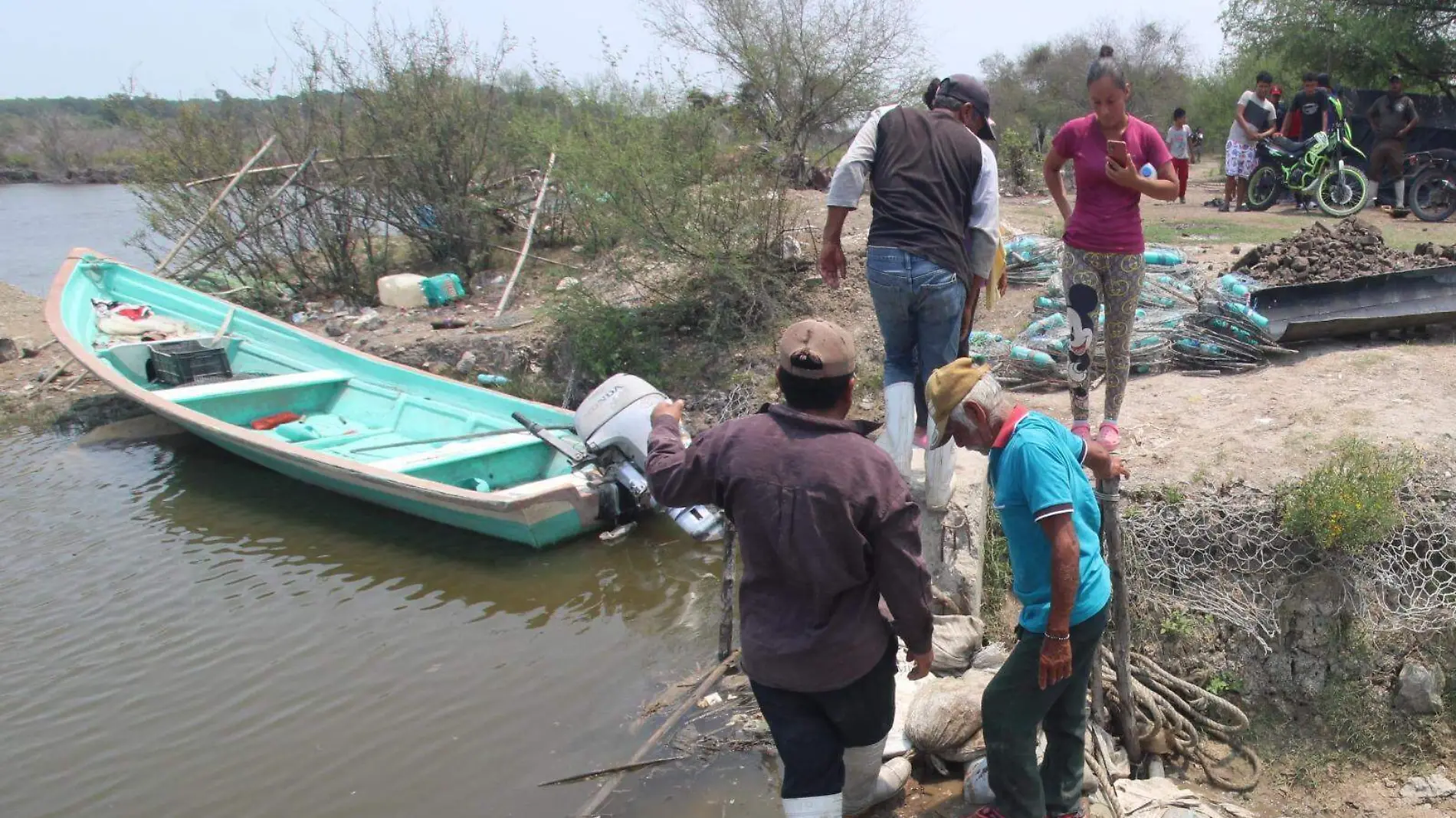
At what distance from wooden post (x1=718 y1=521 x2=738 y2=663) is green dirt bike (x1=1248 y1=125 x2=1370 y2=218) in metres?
9.46

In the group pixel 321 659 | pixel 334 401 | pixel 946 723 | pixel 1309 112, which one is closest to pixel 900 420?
pixel 946 723

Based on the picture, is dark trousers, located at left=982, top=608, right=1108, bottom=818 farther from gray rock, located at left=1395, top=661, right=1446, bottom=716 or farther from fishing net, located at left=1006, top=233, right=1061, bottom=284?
fishing net, located at left=1006, top=233, right=1061, bottom=284

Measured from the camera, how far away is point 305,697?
444cm

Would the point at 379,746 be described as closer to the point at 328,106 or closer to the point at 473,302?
the point at 473,302

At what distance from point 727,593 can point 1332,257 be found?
16.7 feet

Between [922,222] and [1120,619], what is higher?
[922,222]

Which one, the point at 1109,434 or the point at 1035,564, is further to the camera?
the point at 1109,434

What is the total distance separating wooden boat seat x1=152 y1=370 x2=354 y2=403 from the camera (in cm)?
714

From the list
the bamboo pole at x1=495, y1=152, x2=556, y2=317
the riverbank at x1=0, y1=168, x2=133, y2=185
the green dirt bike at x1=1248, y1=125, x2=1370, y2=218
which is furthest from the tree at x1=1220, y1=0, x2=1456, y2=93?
the riverbank at x1=0, y1=168, x2=133, y2=185

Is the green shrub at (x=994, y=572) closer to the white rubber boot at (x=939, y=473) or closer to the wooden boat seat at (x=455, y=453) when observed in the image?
the white rubber boot at (x=939, y=473)

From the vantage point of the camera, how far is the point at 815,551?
213cm

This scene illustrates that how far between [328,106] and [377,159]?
123 cm

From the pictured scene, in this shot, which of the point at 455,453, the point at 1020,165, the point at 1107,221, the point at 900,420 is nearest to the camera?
the point at 900,420

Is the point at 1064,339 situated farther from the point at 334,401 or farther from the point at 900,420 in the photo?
the point at 334,401
